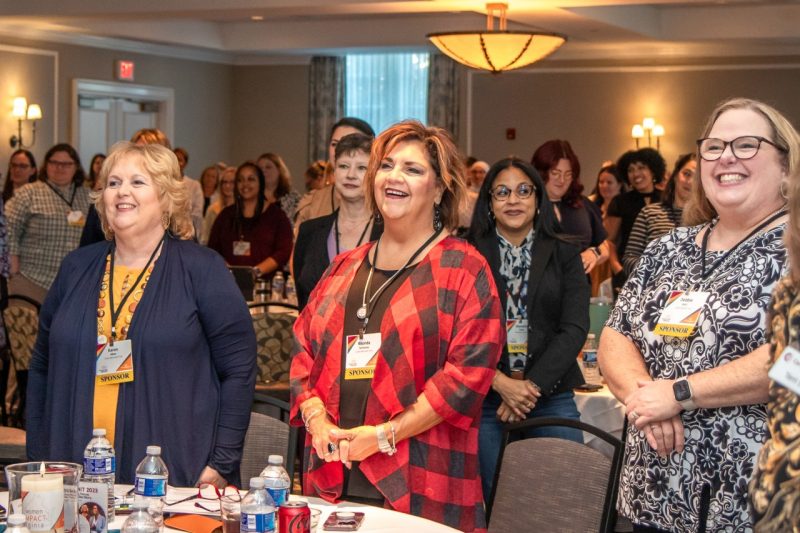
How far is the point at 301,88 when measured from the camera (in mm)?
16172

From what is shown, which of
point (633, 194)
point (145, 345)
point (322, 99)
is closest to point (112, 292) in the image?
point (145, 345)

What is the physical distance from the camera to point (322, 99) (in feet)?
52.7

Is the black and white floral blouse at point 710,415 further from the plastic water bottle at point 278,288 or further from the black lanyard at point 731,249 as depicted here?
the plastic water bottle at point 278,288

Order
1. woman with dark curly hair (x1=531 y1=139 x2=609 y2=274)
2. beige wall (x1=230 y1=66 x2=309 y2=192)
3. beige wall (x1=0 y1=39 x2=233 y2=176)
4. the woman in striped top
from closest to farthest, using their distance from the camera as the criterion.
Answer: woman with dark curly hair (x1=531 y1=139 x2=609 y2=274), the woman in striped top, beige wall (x1=0 y1=39 x2=233 y2=176), beige wall (x1=230 y1=66 x2=309 y2=192)

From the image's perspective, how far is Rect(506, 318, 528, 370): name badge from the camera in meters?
3.91

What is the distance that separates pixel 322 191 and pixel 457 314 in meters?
2.44

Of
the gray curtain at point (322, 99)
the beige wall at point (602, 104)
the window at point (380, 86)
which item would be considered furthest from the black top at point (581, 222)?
the window at point (380, 86)

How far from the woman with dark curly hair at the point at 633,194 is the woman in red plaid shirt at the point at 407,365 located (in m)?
5.40

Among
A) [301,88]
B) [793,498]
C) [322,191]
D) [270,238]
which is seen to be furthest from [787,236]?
[301,88]

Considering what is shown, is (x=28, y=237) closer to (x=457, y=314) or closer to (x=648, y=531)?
(x=457, y=314)

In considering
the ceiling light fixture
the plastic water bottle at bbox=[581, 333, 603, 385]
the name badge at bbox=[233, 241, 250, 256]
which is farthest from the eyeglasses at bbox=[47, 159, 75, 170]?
the plastic water bottle at bbox=[581, 333, 603, 385]

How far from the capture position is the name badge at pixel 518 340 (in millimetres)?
3914

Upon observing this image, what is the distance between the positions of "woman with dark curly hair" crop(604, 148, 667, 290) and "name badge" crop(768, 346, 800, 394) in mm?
6605

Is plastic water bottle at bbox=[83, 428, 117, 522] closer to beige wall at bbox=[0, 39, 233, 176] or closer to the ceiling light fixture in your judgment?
the ceiling light fixture
